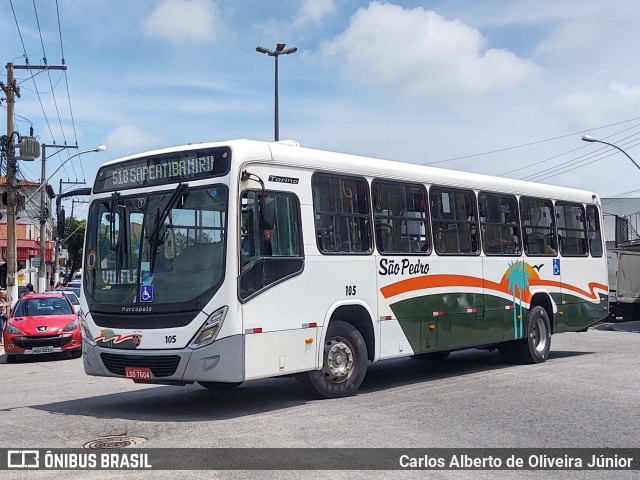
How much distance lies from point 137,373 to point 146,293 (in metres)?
0.95

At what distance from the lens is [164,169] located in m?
10.1

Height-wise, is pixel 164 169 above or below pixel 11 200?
below

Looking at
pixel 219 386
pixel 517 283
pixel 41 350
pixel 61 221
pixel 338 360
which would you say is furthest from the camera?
pixel 41 350

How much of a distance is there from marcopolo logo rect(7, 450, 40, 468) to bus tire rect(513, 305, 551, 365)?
31.3 feet

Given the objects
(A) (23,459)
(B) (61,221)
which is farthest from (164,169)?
(A) (23,459)

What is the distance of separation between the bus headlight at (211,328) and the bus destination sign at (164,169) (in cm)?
164

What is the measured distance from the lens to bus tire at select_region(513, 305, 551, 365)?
1468 centimetres

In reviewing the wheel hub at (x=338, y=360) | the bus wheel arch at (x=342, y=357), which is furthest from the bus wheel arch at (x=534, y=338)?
the wheel hub at (x=338, y=360)

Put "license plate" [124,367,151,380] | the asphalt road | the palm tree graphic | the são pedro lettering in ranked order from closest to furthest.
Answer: the asphalt road < "license plate" [124,367,151,380] < the são pedro lettering < the palm tree graphic

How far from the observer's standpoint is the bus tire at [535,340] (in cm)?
1468

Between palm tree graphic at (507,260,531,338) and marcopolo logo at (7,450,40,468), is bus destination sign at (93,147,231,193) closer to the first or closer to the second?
marcopolo logo at (7,450,40,468)

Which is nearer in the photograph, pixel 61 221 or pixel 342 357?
pixel 342 357

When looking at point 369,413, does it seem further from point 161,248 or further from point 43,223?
point 43,223

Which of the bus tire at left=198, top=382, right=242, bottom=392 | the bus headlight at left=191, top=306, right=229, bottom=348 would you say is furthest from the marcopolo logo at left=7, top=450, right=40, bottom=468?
the bus tire at left=198, top=382, right=242, bottom=392
